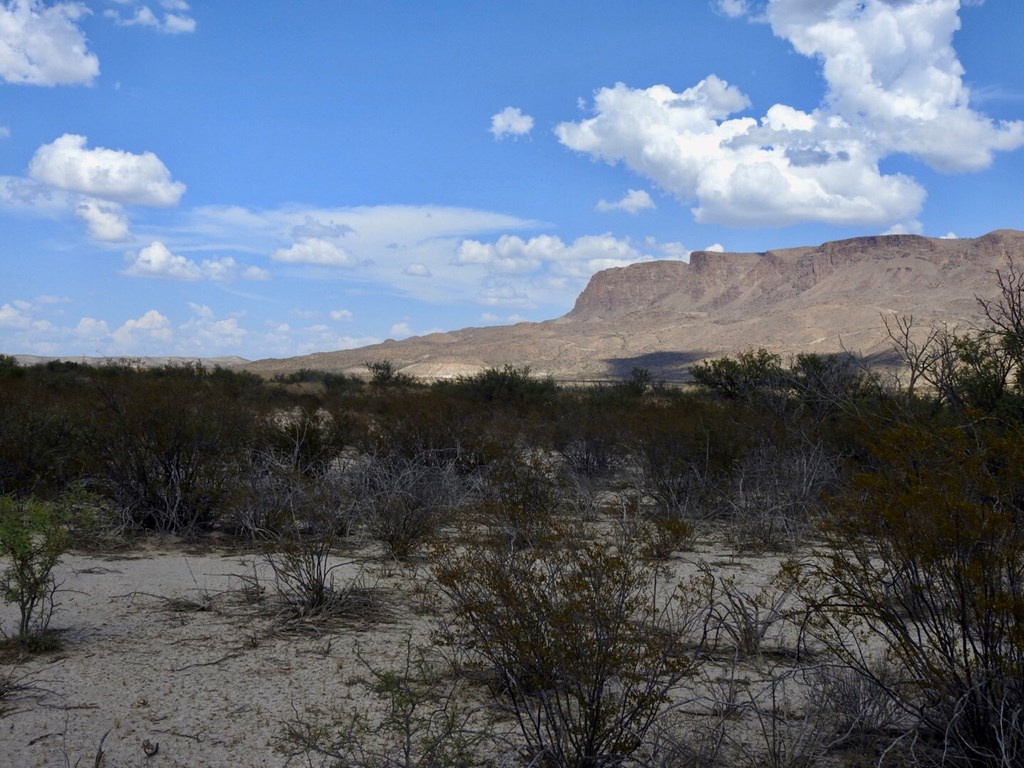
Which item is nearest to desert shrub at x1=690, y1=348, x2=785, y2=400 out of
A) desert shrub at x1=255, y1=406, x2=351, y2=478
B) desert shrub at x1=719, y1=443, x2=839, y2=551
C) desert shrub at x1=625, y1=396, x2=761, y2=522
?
desert shrub at x1=625, y1=396, x2=761, y2=522

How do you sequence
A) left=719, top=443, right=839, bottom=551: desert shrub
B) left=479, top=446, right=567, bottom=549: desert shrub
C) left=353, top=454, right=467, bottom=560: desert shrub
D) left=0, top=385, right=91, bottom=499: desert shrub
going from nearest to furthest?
left=479, top=446, right=567, bottom=549: desert shrub < left=353, top=454, right=467, bottom=560: desert shrub < left=719, top=443, right=839, bottom=551: desert shrub < left=0, top=385, right=91, bottom=499: desert shrub

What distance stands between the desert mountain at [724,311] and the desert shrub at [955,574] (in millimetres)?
80796

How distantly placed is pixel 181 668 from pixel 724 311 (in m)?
153

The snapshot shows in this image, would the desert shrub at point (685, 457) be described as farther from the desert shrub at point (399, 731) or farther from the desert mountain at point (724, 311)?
the desert mountain at point (724, 311)

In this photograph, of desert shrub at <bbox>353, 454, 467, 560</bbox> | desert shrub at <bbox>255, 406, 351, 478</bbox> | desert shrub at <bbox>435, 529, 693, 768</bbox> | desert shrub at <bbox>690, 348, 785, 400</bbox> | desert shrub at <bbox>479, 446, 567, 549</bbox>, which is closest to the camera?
desert shrub at <bbox>435, 529, 693, 768</bbox>

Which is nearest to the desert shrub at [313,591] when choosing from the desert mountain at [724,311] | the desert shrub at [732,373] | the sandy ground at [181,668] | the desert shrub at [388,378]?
the sandy ground at [181,668]

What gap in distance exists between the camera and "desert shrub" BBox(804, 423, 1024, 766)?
433 centimetres

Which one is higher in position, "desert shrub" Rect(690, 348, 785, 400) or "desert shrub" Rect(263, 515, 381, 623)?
"desert shrub" Rect(690, 348, 785, 400)

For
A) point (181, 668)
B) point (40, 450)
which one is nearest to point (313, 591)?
point (181, 668)

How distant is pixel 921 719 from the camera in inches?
182

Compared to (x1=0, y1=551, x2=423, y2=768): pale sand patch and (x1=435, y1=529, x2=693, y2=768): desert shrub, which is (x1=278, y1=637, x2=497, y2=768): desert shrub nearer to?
(x1=0, y1=551, x2=423, y2=768): pale sand patch

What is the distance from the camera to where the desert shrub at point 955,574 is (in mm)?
4328

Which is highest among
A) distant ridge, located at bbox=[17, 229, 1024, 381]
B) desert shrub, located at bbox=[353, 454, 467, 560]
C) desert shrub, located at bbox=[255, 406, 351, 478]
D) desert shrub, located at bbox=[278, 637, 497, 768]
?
distant ridge, located at bbox=[17, 229, 1024, 381]

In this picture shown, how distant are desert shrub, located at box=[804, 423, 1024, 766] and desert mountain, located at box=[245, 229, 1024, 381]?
3181 inches
